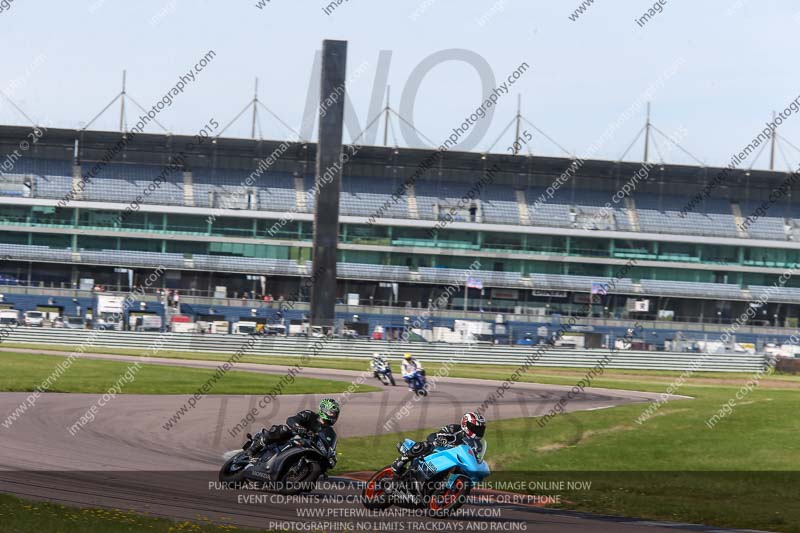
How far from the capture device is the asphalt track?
1304cm

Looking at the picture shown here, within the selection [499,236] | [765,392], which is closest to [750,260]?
[499,236]

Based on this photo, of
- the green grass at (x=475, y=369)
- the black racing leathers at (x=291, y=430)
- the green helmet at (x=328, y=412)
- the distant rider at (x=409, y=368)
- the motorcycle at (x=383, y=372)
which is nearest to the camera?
the black racing leathers at (x=291, y=430)

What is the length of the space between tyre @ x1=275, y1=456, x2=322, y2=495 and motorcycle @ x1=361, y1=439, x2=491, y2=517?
1.40m

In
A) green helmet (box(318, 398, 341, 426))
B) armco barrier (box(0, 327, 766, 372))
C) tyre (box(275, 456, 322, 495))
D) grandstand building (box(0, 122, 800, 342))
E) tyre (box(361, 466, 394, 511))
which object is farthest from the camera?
grandstand building (box(0, 122, 800, 342))

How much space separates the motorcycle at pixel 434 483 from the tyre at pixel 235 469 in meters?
2.23

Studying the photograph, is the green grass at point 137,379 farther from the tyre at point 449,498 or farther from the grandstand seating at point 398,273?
the grandstand seating at point 398,273

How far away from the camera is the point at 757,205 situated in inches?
3442

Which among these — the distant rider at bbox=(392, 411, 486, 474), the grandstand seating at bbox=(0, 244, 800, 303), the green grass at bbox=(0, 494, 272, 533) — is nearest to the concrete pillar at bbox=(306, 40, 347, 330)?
the grandstand seating at bbox=(0, 244, 800, 303)

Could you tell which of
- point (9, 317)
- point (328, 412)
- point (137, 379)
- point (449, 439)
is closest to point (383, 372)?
point (137, 379)

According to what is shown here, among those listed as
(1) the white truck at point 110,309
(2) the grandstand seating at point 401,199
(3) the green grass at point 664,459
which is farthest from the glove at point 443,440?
(2) the grandstand seating at point 401,199

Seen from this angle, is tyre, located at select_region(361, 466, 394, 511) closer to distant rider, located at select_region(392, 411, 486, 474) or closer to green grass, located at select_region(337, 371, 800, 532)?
distant rider, located at select_region(392, 411, 486, 474)

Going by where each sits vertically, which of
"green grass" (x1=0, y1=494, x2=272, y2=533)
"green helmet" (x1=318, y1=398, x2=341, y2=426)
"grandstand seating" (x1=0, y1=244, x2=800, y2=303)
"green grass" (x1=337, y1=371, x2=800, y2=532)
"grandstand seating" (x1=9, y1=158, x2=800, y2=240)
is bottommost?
"green grass" (x1=337, y1=371, x2=800, y2=532)

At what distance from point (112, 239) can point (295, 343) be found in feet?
91.2

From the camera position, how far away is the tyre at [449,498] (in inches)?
525
